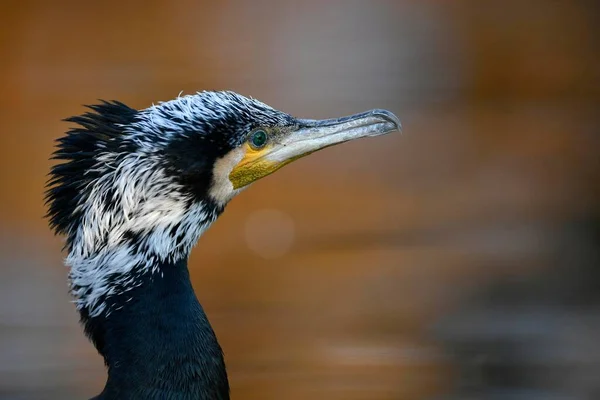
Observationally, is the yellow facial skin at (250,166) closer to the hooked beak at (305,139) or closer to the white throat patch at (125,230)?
the hooked beak at (305,139)

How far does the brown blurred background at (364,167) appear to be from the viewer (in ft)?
16.3

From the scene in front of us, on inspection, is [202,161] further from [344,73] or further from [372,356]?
[344,73]

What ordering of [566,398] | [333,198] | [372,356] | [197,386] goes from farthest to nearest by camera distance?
[333,198] → [372,356] → [566,398] → [197,386]

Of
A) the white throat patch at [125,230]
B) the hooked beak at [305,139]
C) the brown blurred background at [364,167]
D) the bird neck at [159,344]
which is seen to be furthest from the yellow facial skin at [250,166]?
the brown blurred background at [364,167]

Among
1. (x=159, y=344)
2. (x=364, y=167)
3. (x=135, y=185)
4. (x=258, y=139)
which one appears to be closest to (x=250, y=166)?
(x=258, y=139)

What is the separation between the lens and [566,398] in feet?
14.2

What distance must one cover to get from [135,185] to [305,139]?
1.54 feet

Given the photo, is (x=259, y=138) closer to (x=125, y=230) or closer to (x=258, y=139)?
(x=258, y=139)

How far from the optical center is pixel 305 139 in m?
2.62

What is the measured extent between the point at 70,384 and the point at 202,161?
237cm

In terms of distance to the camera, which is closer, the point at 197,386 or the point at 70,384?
the point at 197,386

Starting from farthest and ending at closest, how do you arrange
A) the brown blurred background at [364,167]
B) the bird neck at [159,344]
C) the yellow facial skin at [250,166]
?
the brown blurred background at [364,167] < the yellow facial skin at [250,166] < the bird neck at [159,344]

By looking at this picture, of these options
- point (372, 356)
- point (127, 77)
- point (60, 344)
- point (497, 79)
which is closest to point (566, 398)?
point (372, 356)

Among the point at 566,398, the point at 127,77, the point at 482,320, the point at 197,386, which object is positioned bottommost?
the point at 197,386
